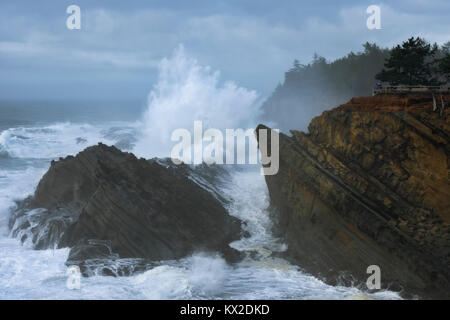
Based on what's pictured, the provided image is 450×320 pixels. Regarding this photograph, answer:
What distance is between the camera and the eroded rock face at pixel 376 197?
428 inches

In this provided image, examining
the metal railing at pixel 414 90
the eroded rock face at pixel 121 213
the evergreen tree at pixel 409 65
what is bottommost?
the eroded rock face at pixel 121 213

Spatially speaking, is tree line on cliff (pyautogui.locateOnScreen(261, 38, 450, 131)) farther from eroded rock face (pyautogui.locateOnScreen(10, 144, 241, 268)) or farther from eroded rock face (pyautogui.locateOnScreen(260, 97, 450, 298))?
eroded rock face (pyautogui.locateOnScreen(10, 144, 241, 268))

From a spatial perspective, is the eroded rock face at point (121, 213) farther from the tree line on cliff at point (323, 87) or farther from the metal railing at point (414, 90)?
the tree line on cliff at point (323, 87)

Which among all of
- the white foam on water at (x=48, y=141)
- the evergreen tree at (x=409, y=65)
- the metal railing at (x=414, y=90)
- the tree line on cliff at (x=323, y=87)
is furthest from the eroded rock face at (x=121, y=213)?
the tree line on cliff at (x=323, y=87)

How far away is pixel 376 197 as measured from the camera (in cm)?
1202

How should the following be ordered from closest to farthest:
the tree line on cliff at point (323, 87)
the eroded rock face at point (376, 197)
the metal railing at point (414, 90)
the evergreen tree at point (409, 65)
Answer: the eroded rock face at point (376, 197) → the metal railing at point (414, 90) → the evergreen tree at point (409, 65) → the tree line on cliff at point (323, 87)

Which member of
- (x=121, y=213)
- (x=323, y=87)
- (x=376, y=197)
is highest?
(x=323, y=87)

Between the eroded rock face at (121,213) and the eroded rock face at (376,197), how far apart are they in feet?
9.36

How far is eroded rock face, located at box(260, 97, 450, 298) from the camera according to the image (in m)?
10.9

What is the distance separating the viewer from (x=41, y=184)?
1599 cm

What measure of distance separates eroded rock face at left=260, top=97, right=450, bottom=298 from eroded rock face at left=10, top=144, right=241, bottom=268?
285cm

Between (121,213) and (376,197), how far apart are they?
7.73 m

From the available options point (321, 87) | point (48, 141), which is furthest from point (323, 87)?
point (48, 141)

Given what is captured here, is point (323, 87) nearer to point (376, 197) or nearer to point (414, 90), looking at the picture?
point (414, 90)
